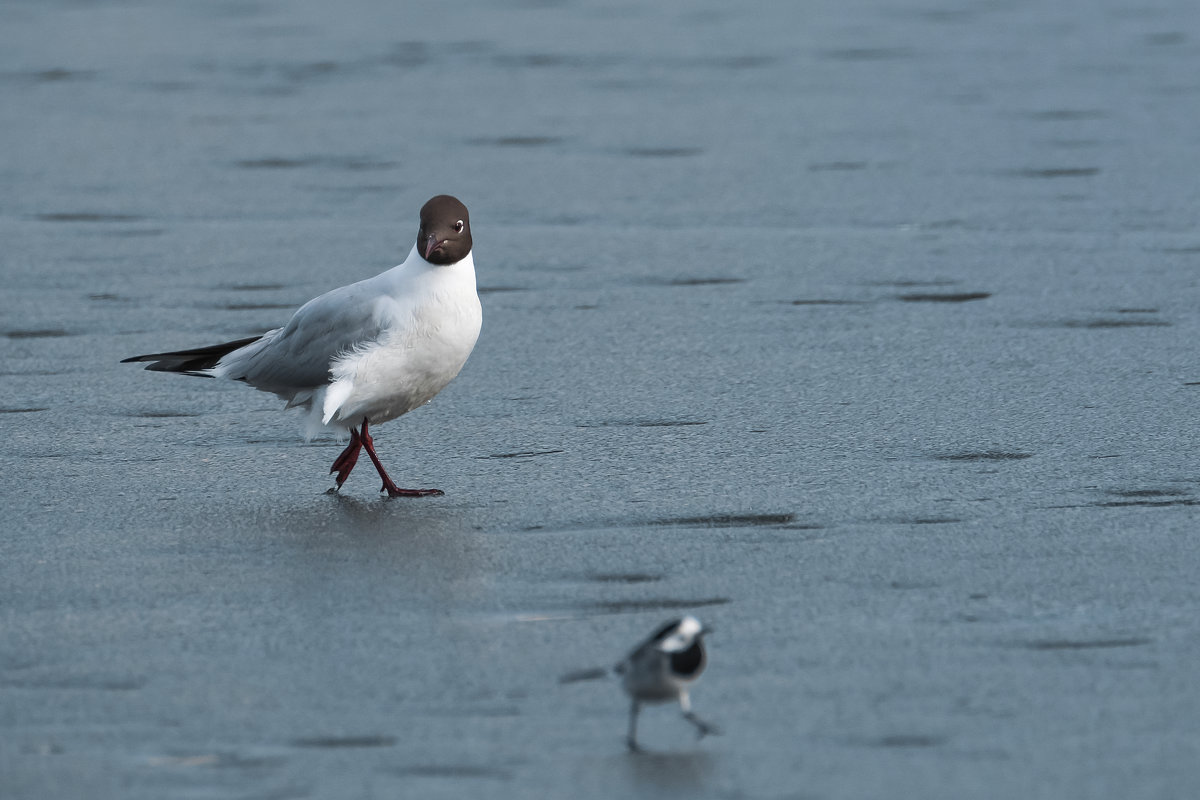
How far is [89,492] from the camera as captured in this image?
213 inches

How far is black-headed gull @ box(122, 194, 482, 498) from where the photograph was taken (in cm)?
552

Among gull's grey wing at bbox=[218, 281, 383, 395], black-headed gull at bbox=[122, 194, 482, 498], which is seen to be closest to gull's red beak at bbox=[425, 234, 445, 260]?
black-headed gull at bbox=[122, 194, 482, 498]

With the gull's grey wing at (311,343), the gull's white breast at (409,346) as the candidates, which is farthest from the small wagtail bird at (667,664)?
the gull's grey wing at (311,343)

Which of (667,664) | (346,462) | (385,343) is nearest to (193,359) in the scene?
(346,462)

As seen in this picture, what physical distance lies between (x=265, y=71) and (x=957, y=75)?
17.2 feet

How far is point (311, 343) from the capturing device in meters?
5.68

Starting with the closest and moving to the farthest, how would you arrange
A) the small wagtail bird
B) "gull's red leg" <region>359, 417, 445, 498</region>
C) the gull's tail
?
the small wagtail bird → "gull's red leg" <region>359, 417, 445, 498</region> → the gull's tail

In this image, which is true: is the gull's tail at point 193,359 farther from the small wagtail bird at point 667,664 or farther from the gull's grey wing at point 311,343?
the small wagtail bird at point 667,664

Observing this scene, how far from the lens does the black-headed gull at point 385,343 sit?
552 cm

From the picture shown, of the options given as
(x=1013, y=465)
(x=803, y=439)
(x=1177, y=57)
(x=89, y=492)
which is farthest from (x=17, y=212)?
(x=1177, y=57)

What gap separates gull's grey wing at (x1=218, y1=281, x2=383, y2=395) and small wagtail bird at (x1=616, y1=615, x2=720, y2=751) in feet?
7.38

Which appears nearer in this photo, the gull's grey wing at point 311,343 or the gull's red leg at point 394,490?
the gull's red leg at point 394,490

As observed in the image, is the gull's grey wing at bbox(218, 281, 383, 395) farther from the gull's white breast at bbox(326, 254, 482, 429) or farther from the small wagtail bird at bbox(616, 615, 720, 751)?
the small wagtail bird at bbox(616, 615, 720, 751)

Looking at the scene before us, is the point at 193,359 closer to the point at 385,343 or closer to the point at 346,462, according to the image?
the point at 346,462
